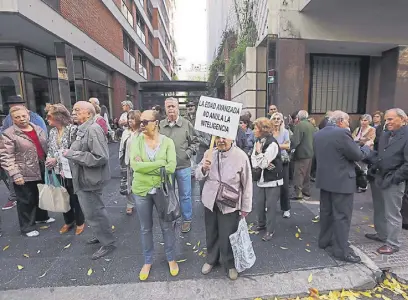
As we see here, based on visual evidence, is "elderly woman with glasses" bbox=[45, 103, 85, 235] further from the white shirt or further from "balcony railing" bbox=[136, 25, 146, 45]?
"balcony railing" bbox=[136, 25, 146, 45]

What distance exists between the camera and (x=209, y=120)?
2855 mm

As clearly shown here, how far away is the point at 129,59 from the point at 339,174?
19.0 meters

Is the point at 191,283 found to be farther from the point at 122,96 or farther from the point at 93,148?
the point at 122,96

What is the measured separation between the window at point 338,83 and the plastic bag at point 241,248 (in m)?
7.83

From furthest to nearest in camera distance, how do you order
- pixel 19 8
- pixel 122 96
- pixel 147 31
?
1. pixel 147 31
2. pixel 122 96
3. pixel 19 8

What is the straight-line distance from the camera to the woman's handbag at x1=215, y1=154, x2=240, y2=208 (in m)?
2.72

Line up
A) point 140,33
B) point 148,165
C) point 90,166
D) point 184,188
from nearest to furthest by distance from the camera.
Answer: point 148,165 → point 90,166 → point 184,188 → point 140,33

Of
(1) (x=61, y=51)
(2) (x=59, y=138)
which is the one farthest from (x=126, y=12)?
(2) (x=59, y=138)

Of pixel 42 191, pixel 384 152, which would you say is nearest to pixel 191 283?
pixel 42 191

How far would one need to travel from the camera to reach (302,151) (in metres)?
5.43

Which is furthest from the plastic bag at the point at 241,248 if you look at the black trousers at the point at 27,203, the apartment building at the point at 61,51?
the apartment building at the point at 61,51

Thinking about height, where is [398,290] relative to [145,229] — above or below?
below

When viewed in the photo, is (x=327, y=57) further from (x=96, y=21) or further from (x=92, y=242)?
(x=96, y=21)

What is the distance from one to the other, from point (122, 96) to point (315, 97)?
41.9 feet
